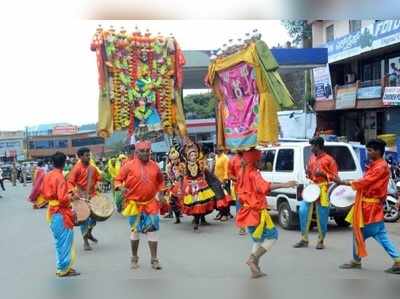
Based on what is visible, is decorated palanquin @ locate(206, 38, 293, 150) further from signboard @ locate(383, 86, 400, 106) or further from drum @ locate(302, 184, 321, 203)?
signboard @ locate(383, 86, 400, 106)

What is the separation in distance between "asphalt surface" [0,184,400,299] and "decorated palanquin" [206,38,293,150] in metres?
1.68

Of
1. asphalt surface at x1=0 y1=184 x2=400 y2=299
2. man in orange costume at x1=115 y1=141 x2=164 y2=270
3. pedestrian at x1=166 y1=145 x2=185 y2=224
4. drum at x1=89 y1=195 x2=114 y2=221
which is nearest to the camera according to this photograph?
asphalt surface at x1=0 y1=184 x2=400 y2=299

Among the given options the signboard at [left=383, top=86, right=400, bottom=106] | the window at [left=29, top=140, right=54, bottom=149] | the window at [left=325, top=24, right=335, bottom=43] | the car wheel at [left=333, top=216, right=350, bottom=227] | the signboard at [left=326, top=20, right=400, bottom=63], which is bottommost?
the car wheel at [left=333, top=216, right=350, bottom=227]

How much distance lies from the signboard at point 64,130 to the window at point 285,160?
59.4m

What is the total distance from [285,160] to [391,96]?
360 inches

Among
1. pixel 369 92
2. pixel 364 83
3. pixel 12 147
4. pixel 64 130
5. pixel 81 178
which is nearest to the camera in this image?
pixel 81 178

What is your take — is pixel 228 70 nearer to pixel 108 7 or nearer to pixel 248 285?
pixel 108 7

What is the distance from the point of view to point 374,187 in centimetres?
679

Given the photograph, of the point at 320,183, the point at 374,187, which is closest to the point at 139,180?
the point at 320,183

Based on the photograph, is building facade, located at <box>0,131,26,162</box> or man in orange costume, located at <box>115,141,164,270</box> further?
building facade, located at <box>0,131,26,162</box>

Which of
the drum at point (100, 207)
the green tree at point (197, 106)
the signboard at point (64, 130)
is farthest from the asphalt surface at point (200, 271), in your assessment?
the signboard at point (64, 130)

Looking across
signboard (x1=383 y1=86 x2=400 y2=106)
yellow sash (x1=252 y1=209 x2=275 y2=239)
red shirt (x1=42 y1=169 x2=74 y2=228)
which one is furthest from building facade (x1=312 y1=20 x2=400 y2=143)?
red shirt (x1=42 y1=169 x2=74 y2=228)

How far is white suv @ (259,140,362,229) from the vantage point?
33.9 feet

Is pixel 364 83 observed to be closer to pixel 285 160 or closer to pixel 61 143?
pixel 285 160
